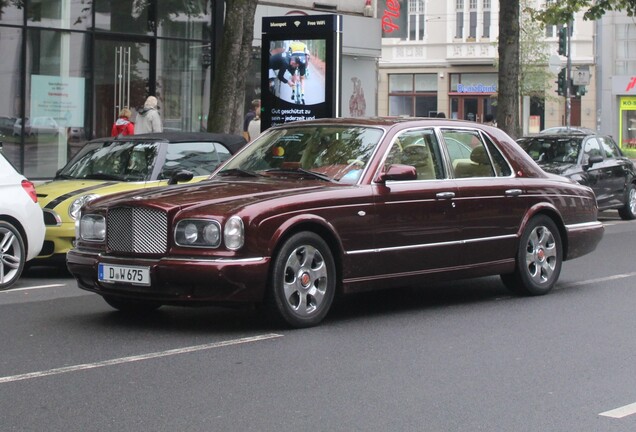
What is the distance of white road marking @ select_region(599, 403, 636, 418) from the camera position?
5.95 m

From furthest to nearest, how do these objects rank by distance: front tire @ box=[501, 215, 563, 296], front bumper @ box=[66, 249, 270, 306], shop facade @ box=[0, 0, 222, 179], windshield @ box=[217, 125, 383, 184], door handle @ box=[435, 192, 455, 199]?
shop facade @ box=[0, 0, 222, 179], front tire @ box=[501, 215, 563, 296], door handle @ box=[435, 192, 455, 199], windshield @ box=[217, 125, 383, 184], front bumper @ box=[66, 249, 270, 306]

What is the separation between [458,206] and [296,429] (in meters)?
4.30

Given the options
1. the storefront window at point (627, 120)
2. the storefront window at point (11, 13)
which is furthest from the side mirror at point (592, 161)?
the storefront window at point (627, 120)

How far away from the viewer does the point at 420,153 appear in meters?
9.48

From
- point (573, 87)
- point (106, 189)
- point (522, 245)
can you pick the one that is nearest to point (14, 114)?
point (106, 189)

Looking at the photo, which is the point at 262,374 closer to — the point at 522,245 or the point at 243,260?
the point at 243,260

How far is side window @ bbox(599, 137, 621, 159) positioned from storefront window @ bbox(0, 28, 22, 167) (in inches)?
422

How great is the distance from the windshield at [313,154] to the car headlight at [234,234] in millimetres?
1181

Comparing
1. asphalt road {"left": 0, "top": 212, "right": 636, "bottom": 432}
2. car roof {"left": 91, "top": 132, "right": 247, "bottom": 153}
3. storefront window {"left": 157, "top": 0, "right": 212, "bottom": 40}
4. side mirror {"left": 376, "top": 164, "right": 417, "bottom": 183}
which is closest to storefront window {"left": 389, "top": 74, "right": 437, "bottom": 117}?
storefront window {"left": 157, "top": 0, "right": 212, "bottom": 40}

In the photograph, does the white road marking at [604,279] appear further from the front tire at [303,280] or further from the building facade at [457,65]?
the building facade at [457,65]

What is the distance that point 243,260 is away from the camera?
7.92 meters

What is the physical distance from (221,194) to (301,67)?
10.6 metres

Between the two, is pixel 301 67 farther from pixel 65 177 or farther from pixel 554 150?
pixel 65 177

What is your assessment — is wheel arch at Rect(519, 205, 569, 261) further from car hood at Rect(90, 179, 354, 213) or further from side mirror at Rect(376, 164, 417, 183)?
car hood at Rect(90, 179, 354, 213)
